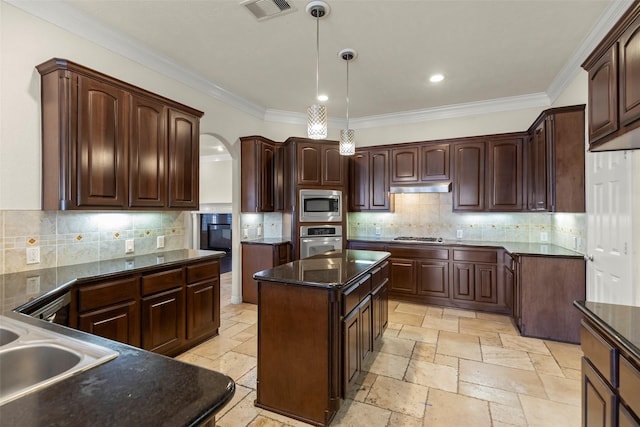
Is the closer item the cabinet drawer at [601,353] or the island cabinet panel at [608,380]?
the island cabinet panel at [608,380]

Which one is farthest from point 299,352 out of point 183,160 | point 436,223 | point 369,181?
point 436,223

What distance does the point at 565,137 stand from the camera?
3.14 m

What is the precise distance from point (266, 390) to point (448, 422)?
124 cm

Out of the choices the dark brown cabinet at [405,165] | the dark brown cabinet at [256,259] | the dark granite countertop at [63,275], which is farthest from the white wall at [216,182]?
the dark granite countertop at [63,275]

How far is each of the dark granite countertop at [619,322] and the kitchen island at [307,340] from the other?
122 cm

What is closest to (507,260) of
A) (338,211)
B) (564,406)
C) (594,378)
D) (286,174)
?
(564,406)

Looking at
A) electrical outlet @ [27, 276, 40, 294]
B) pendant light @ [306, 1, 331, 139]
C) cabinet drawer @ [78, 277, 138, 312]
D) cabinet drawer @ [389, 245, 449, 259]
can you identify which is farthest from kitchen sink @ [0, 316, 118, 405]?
cabinet drawer @ [389, 245, 449, 259]

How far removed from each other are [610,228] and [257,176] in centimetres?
392

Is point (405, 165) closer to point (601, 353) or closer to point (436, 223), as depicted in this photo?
point (436, 223)

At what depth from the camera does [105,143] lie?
2473mm

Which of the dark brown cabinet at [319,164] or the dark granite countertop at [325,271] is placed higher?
the dark brown cabinet at [319,164]

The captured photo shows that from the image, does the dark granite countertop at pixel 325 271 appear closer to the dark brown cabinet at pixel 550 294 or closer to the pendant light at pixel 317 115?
the pendant light at pixel 317 115

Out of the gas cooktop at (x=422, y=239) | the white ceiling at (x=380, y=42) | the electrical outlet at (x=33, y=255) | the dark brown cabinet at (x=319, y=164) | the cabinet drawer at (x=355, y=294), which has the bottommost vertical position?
the cabinet drawer at (x=355, y=294)

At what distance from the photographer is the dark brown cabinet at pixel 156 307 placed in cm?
216
